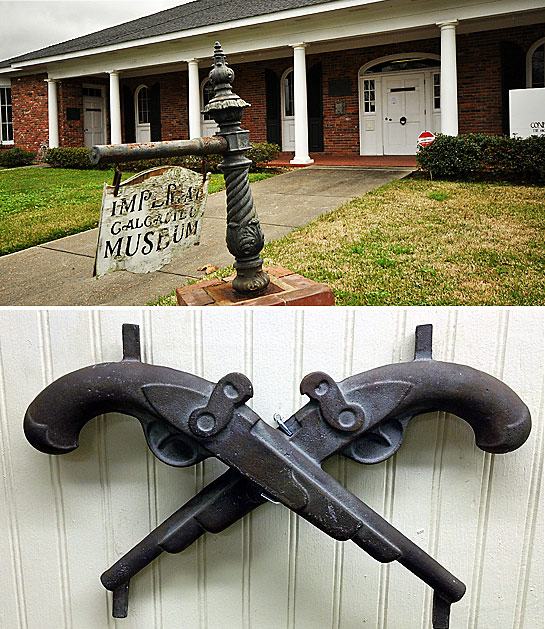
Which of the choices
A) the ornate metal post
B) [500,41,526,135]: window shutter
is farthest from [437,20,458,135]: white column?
the ornate metal post

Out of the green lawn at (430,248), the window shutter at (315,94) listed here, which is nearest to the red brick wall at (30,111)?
the green lawn at (430,248)

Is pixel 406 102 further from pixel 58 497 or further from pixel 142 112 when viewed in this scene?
pixel 58 497

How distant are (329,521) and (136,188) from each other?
0.35 metres

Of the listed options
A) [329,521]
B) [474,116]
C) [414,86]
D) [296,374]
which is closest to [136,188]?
[296,374]

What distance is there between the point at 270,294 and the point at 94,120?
133 cm

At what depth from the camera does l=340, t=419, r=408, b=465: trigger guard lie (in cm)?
55

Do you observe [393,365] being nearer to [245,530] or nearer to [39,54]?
[245,530]

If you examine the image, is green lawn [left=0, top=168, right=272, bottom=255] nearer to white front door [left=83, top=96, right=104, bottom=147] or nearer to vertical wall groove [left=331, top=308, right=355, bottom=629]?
white front door [left=83, top=96, right=104, bottom=147]

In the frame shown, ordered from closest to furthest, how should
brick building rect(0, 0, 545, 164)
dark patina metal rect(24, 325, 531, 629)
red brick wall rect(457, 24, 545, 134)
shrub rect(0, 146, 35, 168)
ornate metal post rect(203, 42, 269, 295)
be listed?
dark patina metal rect(24, 325, 531, 629), ornate metal post rect(203, 42, 269, 295), brick building rect(0, 0, 545, 164), shrub rect(0, 146, 35, 168), red brick wall rect(457, 24, 545, 134)

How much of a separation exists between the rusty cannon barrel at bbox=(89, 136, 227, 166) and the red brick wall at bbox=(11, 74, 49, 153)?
3.07ft

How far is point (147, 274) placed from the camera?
81 cm

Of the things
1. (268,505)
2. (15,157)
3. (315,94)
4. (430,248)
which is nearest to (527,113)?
(430,248)

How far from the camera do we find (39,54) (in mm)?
1965

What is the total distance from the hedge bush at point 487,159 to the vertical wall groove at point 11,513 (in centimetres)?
98
